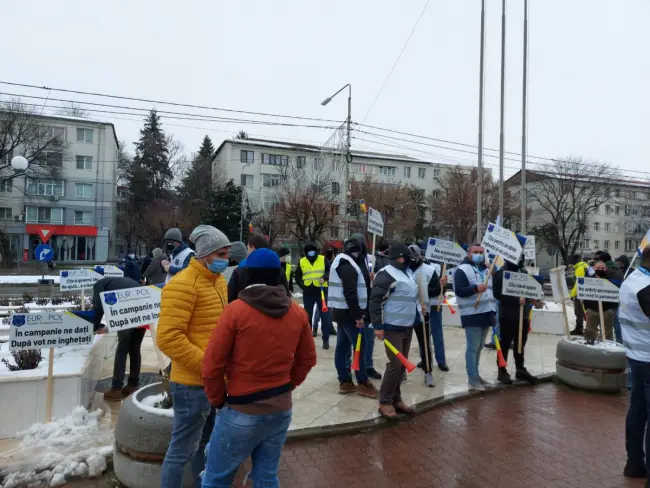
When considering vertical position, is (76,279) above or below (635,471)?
above

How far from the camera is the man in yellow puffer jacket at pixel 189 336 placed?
10.4ft

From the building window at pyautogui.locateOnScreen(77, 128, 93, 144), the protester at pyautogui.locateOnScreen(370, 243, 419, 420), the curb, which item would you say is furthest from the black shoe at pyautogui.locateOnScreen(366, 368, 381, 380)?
the building window at pyautogui.locateOnScreen(77, 128, 93, 144)

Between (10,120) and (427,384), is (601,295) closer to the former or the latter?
(427,384)

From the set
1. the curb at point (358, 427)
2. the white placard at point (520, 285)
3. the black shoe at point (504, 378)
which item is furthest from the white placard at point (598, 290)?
the curb at point (358, 427)

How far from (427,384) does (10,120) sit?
137ft

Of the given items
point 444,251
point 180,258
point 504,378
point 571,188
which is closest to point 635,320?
point 504,378

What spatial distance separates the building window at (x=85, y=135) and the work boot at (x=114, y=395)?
50.9 m

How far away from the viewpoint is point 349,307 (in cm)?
609

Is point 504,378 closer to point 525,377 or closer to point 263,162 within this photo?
point 525,377

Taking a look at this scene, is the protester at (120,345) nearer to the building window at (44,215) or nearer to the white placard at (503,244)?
the white placard at (503,244)

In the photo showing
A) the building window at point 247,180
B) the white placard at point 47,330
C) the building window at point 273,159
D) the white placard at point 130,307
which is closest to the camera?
the white placard at point 47,330

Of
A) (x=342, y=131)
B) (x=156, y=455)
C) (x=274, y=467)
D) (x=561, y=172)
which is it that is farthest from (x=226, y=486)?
(x=561, y=172)

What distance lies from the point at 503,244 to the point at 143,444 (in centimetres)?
546

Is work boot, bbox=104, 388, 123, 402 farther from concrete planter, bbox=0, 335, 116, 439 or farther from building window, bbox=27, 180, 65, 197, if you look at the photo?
building window, bbox=27, 180, 65, 197
